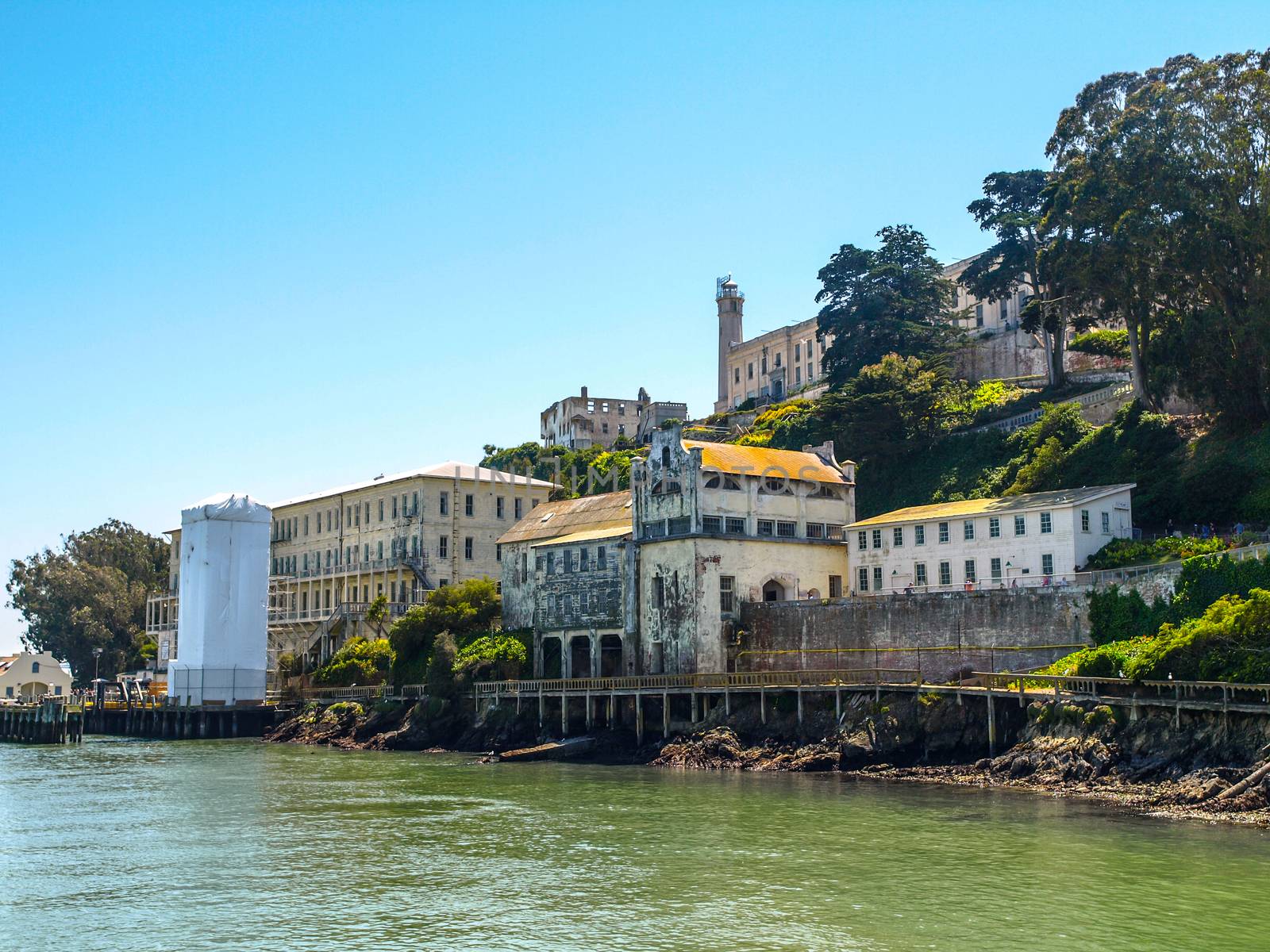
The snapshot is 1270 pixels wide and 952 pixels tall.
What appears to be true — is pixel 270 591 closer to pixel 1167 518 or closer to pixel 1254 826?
pixel 1167 518

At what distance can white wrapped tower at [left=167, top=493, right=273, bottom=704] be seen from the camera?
252 feet

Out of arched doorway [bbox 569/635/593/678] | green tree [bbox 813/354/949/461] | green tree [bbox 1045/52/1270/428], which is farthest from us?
green tree [bbox 813/354/949/461]

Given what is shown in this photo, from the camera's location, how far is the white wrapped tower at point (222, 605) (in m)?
76.8

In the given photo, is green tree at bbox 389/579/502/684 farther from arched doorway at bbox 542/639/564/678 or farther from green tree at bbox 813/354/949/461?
green tree at bbox 813/354/949/461

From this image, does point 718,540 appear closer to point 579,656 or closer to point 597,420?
point 579,656

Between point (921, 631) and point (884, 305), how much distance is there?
134ft

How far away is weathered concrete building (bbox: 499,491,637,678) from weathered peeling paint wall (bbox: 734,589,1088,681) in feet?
22.7

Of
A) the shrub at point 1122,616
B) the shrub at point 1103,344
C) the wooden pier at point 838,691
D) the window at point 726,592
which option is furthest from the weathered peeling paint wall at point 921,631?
the shrub at point 1103,344

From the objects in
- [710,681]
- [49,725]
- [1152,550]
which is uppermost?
[1152,550]

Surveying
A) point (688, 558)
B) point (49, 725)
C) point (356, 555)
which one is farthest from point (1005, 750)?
point (356, 555)

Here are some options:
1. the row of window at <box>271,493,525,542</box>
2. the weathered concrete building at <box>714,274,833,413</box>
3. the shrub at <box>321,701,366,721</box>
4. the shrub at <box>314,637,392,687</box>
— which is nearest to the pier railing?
the shrub at <box>321,701,366,721</box>

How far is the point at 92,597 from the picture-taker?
111 meters

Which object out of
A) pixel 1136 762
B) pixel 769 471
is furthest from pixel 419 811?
pixel 769 471

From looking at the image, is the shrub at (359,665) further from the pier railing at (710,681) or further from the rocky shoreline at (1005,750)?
the rocky shoreline at (1005,750)
